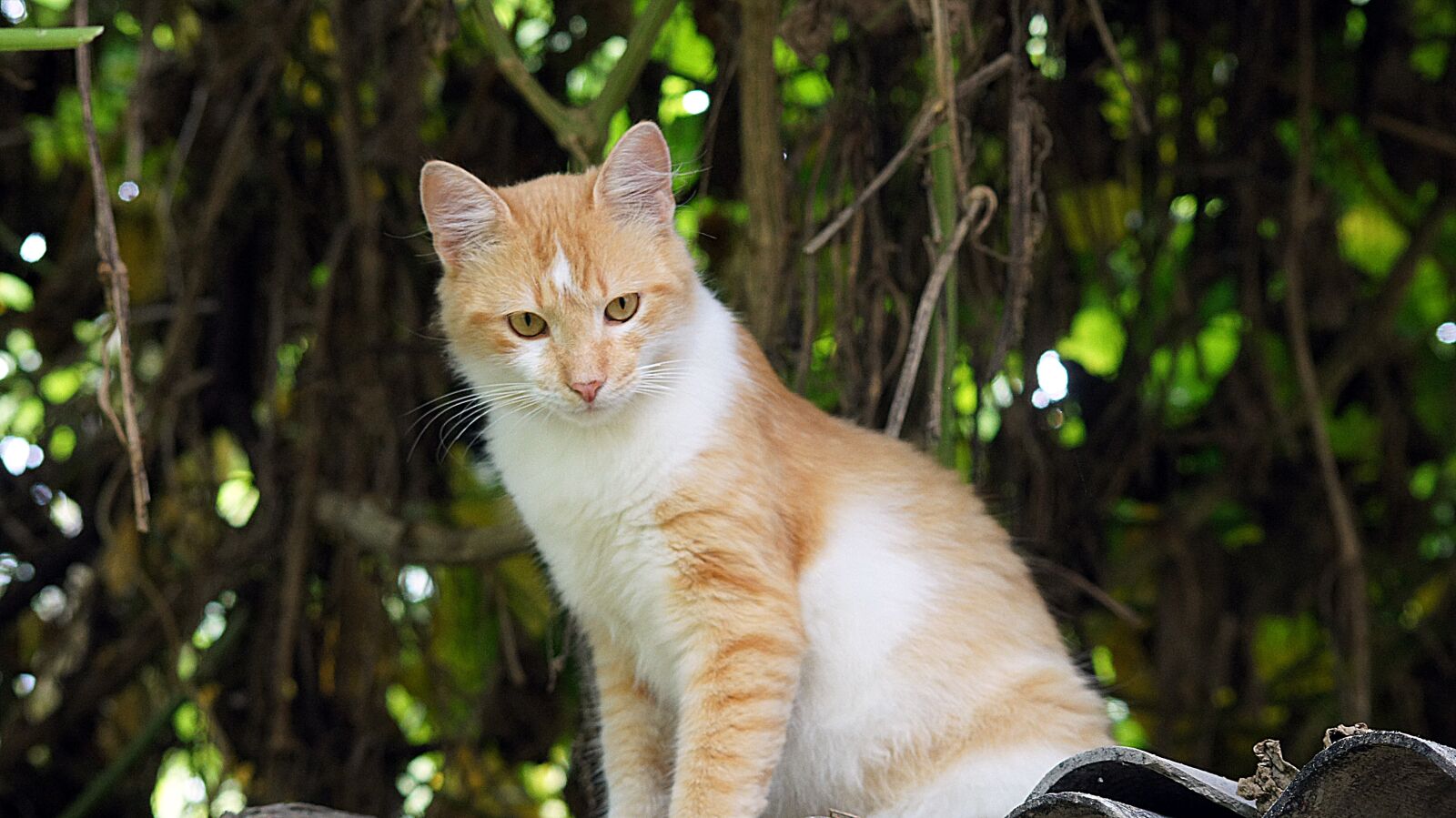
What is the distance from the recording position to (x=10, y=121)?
449 centimetres

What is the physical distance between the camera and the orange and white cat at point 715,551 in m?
2.46

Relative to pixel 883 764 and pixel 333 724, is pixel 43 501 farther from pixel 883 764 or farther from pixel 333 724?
pixel 883 764

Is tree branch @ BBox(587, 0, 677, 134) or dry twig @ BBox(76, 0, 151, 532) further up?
tree branch @ BBox(587, 0, 677, 134)

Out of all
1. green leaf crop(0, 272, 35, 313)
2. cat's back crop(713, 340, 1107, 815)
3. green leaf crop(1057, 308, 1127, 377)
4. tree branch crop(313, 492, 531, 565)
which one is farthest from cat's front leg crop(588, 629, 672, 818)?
green leaf crop(0, 272, 35, 313)

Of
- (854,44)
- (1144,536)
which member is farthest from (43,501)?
(1144,536)

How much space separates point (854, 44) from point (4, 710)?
3191 millimetres

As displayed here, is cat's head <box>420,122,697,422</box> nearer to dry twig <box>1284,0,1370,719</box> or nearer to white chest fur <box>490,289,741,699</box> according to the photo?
white chest fur <box>490,289,741,699</box>

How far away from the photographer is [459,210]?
2701 mm

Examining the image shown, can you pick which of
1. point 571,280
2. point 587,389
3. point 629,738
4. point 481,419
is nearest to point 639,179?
point 571,280

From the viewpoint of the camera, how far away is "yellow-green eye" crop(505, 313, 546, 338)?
262cm

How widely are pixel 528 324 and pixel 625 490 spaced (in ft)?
1.14

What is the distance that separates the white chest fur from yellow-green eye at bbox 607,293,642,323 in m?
0.13

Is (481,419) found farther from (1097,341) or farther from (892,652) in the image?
(1097,341)

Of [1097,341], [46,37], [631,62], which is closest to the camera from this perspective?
[46,37]
